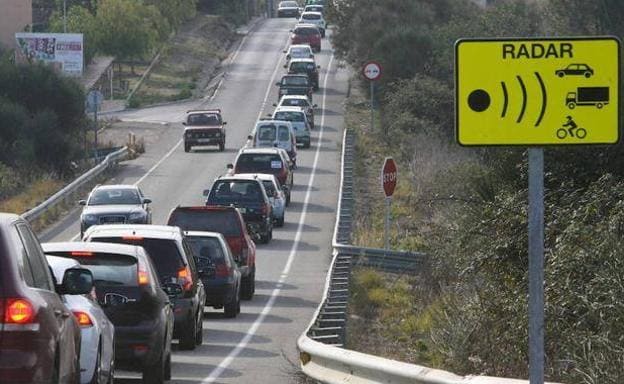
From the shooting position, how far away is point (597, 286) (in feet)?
45.3

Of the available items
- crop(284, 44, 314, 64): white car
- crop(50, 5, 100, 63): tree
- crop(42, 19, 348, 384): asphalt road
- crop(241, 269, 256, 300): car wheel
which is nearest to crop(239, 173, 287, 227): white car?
crop(42, 19, 348, 384): asphalt road

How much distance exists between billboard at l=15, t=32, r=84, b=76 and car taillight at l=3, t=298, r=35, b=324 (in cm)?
8451

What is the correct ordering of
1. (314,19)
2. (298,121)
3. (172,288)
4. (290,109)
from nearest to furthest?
(172,288) → (298,121) → (290,109) → (314,19)

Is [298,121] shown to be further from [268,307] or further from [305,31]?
[305,31]

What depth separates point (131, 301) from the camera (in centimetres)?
1569

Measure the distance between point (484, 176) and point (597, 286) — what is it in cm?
747

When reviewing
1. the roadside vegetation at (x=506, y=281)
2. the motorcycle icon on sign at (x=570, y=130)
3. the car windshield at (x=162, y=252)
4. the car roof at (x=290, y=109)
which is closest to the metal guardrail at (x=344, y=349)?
the roadside vegetation at (x=506, y=281)

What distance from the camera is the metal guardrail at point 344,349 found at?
13.1 metres

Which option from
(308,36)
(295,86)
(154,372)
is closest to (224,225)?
(154,372)

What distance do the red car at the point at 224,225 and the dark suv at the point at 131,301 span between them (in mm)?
12189

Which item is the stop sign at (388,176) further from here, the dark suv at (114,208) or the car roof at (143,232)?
the car roof at (143,232)

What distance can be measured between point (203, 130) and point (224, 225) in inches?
1273

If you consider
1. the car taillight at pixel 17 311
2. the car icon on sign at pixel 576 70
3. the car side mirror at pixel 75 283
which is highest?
the car icon on sign at pixel 576 70

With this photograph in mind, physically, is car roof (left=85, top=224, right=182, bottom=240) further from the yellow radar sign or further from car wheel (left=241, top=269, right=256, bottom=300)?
the yellow radar sign
